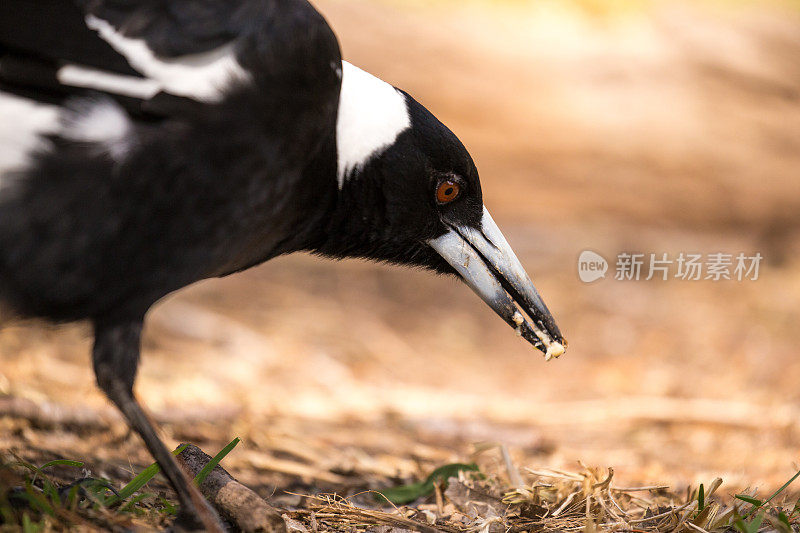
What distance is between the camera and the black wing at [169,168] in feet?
5.03

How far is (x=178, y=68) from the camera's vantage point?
162 cm

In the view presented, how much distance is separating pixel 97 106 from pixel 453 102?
303cm

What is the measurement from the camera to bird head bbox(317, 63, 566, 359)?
6.36 feet

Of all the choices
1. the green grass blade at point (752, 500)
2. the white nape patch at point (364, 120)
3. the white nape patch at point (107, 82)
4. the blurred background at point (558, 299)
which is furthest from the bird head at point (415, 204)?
the blurred background at point (558, 299)

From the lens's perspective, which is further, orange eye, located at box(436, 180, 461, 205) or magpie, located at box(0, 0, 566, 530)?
orange eye, located at box(436, 180, 461, 205)

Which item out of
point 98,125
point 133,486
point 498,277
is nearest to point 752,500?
point 498,277

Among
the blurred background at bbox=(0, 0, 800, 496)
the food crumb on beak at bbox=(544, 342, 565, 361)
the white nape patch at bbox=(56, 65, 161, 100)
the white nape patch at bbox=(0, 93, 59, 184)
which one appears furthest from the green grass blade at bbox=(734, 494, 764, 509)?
the white nape patch at bbox=(0, 93, 59, 184)

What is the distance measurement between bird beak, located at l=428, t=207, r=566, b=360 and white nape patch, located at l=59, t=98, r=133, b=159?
2.77 feet

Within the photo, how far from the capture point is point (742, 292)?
5191 mm

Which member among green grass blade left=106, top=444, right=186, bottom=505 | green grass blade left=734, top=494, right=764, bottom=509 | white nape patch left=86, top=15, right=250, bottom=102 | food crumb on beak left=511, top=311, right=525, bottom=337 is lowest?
green grass blade left=106, top=444, right=186, bottom=505

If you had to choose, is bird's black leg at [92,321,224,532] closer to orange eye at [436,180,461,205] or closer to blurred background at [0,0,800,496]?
orange eye at [436,180,461,205]

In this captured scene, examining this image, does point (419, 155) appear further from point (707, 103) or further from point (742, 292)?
point (742, 292)

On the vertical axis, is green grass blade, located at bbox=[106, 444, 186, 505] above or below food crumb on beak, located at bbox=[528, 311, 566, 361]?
below

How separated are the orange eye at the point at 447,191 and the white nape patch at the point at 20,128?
2.94 feet
